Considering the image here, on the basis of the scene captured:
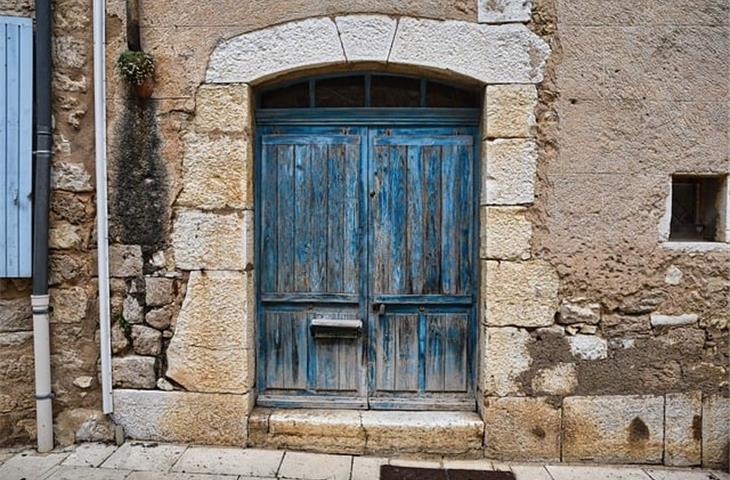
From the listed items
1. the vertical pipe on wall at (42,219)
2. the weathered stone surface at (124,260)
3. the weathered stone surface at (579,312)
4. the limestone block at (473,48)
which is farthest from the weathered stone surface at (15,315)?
the weathered stone surface at (579,312)

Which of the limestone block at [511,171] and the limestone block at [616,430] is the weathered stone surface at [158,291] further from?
the limestone block at [616,430]

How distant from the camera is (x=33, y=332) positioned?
2818 millimetres

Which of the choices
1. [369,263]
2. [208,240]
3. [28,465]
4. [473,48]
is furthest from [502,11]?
[28,465]

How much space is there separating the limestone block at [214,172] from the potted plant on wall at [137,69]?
0.37 metres

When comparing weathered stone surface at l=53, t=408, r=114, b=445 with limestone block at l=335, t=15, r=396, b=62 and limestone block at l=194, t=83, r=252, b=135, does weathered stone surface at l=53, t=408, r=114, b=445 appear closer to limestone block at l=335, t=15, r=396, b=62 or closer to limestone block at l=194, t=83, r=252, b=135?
limestone block at l=194, t=83, r=252, b=135

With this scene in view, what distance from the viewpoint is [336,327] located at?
295cm

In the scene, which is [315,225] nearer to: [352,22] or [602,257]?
[352,22]

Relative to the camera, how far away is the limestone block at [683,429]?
2732 millimetres

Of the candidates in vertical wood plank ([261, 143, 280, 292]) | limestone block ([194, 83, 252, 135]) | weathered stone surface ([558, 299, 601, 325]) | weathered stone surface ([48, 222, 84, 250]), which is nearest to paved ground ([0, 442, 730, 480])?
weathered stone surface ([558, 299, 601, 325])

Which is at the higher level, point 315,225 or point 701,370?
point 315,225

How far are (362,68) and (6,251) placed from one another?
2.31 metres

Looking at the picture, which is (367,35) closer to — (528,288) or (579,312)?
(528,288)

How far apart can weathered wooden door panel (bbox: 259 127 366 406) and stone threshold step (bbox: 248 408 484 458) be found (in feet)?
0.61

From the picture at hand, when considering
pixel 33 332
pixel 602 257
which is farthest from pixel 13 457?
pixel 602 257
